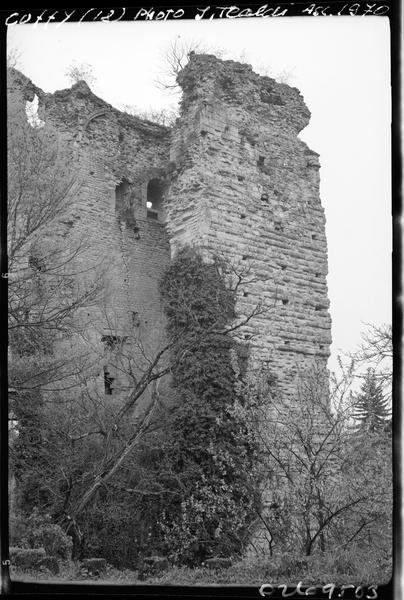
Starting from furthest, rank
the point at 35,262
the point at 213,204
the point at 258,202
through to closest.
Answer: the point at 258,202
the point at 213,204
the point at 35,262

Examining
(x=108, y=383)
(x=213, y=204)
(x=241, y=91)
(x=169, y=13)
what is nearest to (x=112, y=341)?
(x=108, y=383)

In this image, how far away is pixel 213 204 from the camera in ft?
46.0

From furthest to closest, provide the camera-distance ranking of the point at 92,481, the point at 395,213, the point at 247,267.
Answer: the point at 247,267
the point at 92,481
the point at 395,213

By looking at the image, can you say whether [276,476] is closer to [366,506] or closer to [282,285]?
[366,506]

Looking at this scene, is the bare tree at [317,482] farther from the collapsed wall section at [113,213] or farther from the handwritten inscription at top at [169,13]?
the handwritten inscription at top at [169,13]

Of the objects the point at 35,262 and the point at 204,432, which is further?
the point at 204,432

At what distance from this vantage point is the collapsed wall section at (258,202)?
14078 millimetres

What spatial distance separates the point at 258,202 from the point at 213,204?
1151mm

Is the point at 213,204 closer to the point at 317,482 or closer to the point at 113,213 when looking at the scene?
the point at 113,213

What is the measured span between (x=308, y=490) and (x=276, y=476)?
63cm

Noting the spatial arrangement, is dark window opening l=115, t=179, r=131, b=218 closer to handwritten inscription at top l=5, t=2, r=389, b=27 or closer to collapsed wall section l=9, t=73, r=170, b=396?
collapsed wall section l=9, t=73, r=170, b=396

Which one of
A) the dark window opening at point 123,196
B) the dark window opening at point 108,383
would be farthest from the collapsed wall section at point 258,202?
the dark window opening at point 108,383

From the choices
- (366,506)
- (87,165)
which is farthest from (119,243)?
(366,506)

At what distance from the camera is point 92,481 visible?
12.5 meters
